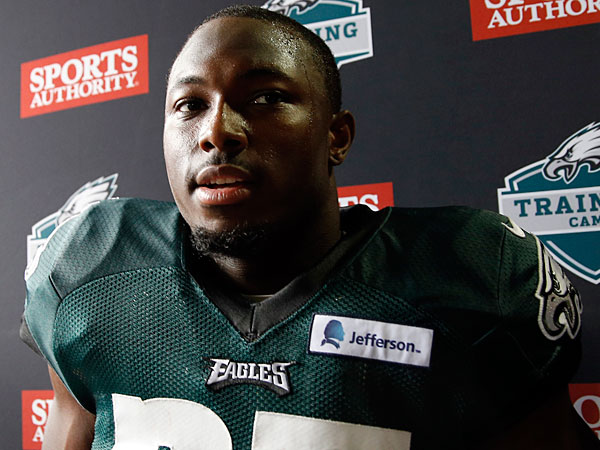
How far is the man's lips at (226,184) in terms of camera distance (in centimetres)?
60

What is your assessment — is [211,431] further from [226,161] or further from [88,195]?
[88,195]

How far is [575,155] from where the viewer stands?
964mm

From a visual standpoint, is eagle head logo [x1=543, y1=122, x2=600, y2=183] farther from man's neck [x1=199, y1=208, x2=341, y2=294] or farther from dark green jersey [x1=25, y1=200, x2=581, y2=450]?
man's neck [x1=199, y1=208, x2=341, y2=294]

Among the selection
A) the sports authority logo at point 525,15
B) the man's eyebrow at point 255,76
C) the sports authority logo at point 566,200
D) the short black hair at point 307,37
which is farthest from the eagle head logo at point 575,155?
the man's eyebrow at point 255,76

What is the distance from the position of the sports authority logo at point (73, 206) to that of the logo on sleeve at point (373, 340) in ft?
2.74

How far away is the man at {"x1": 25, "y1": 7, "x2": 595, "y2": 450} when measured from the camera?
1.96 feet

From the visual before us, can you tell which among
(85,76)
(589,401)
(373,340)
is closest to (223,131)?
(373,340)

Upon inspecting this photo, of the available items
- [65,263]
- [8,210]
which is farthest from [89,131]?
[65,263]

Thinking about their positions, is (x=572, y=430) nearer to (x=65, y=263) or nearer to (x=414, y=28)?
(x=65, y=263)

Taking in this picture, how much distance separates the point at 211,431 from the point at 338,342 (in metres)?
0.18

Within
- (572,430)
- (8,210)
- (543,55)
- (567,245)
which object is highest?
(543,55)

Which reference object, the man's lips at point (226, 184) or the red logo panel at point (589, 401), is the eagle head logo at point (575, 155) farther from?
the man's lips at point (226, 184)

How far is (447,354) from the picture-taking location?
600mm

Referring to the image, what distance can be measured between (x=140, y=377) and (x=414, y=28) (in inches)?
32.7
